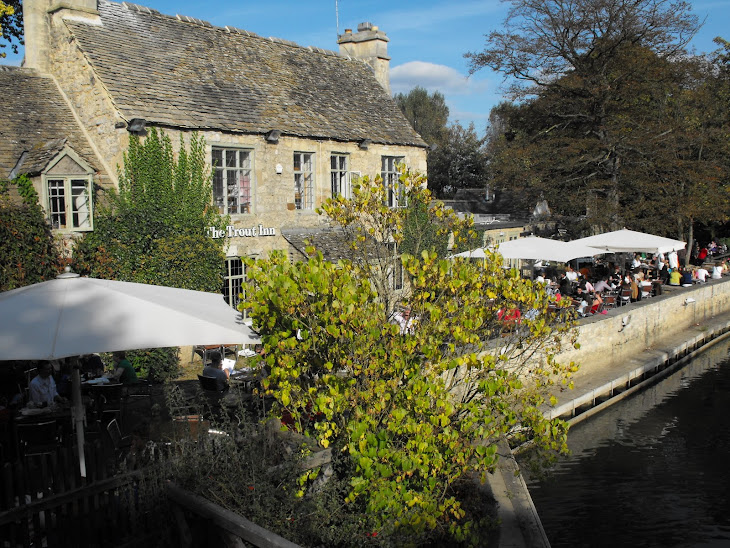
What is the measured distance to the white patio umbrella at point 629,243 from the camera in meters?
21.5

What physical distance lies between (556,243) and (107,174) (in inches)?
459

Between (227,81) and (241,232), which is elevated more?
(227,81)

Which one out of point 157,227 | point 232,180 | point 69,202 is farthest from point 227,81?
point 69,202

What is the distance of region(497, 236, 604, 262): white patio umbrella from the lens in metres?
18.1

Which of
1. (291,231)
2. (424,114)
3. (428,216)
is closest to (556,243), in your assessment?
(291,231)

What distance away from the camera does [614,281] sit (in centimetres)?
2192

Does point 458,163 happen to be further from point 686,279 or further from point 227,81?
point 227,81

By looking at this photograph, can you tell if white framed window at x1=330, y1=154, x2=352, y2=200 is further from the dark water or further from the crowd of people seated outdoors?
the dark water

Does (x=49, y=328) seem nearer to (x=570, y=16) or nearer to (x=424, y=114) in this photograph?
(x=570, y=16)

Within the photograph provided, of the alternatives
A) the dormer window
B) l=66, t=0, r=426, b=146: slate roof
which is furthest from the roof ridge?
the dormer window

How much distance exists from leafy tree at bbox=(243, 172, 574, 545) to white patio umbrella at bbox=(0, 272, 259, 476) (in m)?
0.84

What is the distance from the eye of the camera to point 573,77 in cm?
2917

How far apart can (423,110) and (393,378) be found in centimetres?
6674

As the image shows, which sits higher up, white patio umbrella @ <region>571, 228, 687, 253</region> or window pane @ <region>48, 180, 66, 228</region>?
window pane @ <region>48, 180, 66, 228</region>
